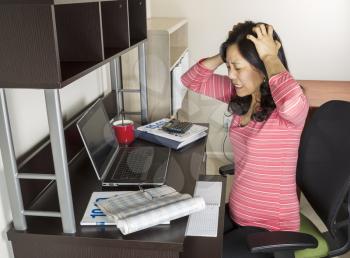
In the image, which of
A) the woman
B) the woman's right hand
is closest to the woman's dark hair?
the woman

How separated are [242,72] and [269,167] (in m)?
0.37

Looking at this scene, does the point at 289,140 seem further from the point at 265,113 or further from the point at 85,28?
the point at 85,28

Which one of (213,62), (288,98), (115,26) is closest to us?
(288,98)

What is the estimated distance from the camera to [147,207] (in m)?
1.17

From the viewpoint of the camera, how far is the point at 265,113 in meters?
1.42

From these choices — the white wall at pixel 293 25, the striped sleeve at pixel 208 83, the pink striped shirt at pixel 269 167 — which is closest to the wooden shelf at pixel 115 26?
the striped sleeve at pixel 208 83

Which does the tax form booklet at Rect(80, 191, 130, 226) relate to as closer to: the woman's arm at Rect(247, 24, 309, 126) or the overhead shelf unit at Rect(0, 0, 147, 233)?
the overhead shelf unit at Rect(0, 0, 147, 233)

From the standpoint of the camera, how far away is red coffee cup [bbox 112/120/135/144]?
1769 mm

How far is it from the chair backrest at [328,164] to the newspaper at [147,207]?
508 mm

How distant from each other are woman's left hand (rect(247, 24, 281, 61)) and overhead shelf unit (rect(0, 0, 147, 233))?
1.64ft

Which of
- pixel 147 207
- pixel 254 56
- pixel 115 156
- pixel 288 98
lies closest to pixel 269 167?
pixel 288 98

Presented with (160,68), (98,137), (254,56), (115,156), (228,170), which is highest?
(254,56)

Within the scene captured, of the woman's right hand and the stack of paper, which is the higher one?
the woman's right hand

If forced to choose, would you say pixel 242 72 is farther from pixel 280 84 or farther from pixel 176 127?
pixel 176 127
